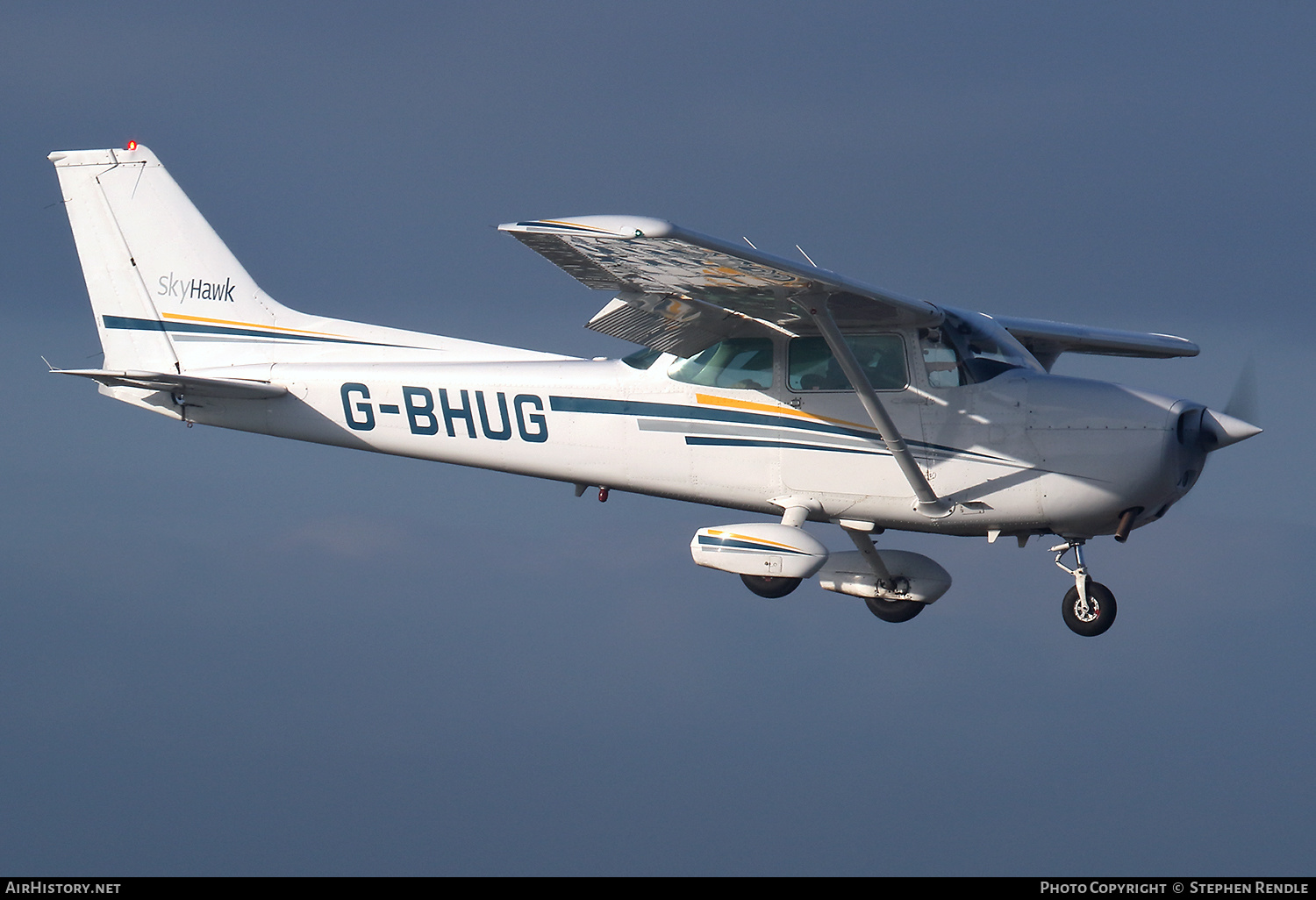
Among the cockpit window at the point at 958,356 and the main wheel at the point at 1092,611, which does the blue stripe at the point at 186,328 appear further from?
the main wheel at the point at 1092,611

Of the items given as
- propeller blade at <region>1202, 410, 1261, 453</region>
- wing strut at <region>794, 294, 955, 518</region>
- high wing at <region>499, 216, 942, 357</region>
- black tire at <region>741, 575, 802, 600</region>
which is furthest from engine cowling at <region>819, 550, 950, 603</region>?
propeller blade at <region>1202, 410, 1261, 453</region>

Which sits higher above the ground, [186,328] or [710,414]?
[186,328]

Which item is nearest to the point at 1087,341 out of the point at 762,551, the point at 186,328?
the point at 762,551

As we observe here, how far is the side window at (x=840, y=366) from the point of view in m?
13.5

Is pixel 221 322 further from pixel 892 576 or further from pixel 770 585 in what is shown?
pixel 892 576

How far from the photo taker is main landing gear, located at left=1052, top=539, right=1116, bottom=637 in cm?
1366

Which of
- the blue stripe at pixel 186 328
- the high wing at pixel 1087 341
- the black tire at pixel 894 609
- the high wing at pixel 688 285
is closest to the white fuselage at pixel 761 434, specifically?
the blue stripe at pixel 186 328

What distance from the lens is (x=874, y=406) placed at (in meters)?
13.2

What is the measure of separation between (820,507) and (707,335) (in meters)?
1.84

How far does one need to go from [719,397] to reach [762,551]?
5.36 ft

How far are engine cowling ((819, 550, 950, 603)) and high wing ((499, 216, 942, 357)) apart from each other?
2.71m

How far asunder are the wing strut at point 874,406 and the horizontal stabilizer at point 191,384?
576 cm

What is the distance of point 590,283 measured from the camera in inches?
499

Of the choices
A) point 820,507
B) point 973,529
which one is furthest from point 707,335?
point 973,529
